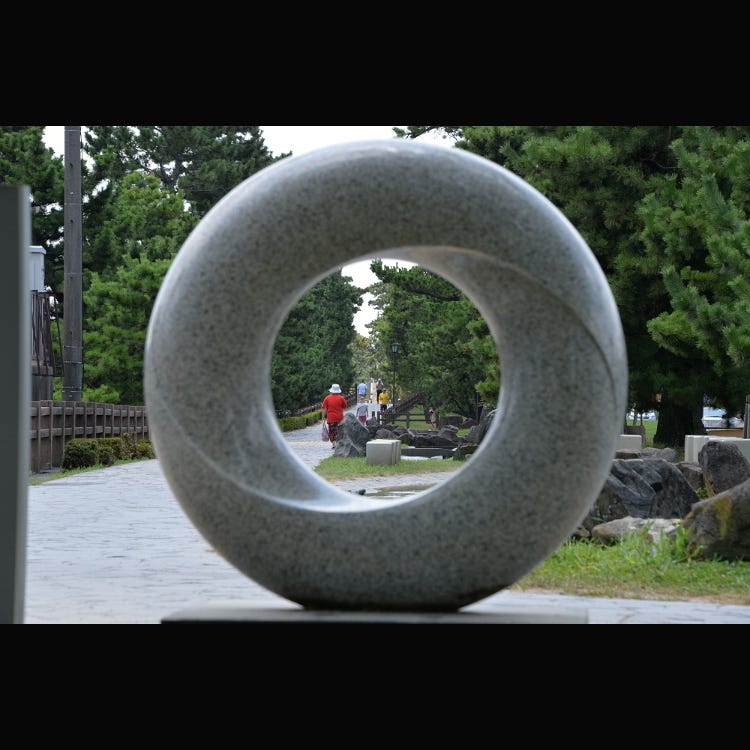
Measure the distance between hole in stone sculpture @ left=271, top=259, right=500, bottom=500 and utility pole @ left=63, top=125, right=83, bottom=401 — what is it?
16.8ft

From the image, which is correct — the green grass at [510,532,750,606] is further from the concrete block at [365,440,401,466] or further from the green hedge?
the green hedge

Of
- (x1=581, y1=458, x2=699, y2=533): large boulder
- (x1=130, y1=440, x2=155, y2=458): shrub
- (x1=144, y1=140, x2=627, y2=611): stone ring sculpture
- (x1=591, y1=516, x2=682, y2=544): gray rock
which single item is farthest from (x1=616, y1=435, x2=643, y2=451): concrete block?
(x1=144, y1=140, x2=627, y2=611): stone ring sculpture

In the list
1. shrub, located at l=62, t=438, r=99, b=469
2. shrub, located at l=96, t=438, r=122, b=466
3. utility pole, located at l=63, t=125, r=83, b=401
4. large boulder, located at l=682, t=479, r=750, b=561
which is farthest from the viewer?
shrub, located at l=96, t=438, r=122, b=466

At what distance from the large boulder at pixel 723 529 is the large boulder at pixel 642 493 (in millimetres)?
1958

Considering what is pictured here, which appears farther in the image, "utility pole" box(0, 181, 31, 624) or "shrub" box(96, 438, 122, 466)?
"shrub" box(96, 438, 122, 466)

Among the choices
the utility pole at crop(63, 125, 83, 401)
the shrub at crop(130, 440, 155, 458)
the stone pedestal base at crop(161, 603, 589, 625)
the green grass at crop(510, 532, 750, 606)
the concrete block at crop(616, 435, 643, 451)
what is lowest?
the green grass at crop(510, 532, 750, 606)

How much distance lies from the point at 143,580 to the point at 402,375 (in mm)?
49677

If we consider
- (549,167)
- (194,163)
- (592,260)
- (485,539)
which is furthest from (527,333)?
(194,163)

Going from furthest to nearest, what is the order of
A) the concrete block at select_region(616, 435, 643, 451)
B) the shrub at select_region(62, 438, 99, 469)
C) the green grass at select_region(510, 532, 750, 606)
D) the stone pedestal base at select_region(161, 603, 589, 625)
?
the shrub at select_region(62, 438, 99, 469) → the concrete block at select_region(616, 435, 643, 451) → the green grass at select_region(510, 532, 750, 606) → the stone pedestal base at select_region(161, 603, 589, 625)

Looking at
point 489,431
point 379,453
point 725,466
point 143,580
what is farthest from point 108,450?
point 489,431

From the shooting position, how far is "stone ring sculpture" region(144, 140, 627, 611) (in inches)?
258

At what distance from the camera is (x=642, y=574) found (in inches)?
415

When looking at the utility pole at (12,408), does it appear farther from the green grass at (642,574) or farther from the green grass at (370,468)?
the green grass at (370,468)

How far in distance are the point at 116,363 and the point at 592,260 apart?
101 feet
